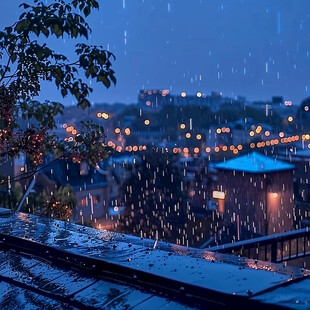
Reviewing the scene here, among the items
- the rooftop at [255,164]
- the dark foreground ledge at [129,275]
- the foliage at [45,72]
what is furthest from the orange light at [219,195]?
the dark foreground ledge at [129,275]

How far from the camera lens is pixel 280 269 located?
1.89m

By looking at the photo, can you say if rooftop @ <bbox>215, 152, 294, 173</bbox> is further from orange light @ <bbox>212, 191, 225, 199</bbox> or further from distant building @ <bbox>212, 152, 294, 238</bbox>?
orange light @ <bbox>212, 191, 225, 199</bbox>

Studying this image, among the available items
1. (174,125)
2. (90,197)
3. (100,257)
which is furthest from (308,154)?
(100,257)

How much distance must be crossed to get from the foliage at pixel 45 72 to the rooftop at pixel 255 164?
1463 cm

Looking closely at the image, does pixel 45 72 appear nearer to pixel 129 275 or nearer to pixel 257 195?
pixel 129 275

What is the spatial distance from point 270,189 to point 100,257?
17.4m

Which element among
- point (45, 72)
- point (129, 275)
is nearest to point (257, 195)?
point (45, 72)

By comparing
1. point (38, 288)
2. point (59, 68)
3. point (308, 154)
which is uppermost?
point (59, 68)

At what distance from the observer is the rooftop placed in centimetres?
1914

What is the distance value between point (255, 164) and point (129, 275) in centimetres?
1803

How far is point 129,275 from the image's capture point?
193 cm

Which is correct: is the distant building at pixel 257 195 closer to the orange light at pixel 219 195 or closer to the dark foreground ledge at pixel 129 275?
the orange light at pixel 219 195

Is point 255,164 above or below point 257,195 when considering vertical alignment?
above

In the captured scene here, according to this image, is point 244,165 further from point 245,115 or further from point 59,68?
point 245,115
